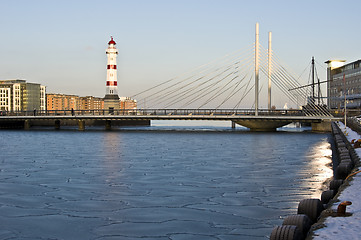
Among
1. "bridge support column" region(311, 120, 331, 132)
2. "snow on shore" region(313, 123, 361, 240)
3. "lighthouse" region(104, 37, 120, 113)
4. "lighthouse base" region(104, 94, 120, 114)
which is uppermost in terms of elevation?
"lighthouse" region(104, 37, 120, 113)

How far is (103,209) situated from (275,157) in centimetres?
1970

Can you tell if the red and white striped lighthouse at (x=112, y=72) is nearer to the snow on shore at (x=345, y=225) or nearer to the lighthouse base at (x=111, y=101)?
the lighthouse base at (x=111, y=101)

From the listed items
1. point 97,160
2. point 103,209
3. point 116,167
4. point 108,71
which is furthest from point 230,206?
point 108,71

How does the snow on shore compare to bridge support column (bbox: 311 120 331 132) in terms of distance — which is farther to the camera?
bridge support column (bbox: 311 120 331 132)

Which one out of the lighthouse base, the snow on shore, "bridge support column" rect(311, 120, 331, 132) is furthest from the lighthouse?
the snow on shore

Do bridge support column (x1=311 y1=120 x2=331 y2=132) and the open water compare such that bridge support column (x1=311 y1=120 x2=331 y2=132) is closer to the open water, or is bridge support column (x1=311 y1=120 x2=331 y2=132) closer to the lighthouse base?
the open water

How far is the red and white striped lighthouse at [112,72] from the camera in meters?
103

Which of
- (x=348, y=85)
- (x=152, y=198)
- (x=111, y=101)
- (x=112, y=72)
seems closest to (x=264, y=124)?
(x=111, y=101)

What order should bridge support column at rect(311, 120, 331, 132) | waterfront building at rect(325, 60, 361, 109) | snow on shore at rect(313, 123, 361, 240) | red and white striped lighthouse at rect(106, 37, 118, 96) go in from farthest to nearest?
waterfront building at rect(325, 60, 361, 109), red and white striped lighthouse at rect(106, 37, 118, 96), bridge support column at rect(311, 120, 331, 132), snow on shore at rect(313, 123, 361, 240)

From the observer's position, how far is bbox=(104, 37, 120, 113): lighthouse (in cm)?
10281

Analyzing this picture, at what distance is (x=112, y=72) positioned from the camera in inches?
4053

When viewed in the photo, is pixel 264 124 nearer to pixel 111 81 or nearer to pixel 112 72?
pixel 111 81

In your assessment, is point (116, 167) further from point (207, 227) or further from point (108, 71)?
point (108, 71)

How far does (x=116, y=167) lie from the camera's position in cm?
2548
